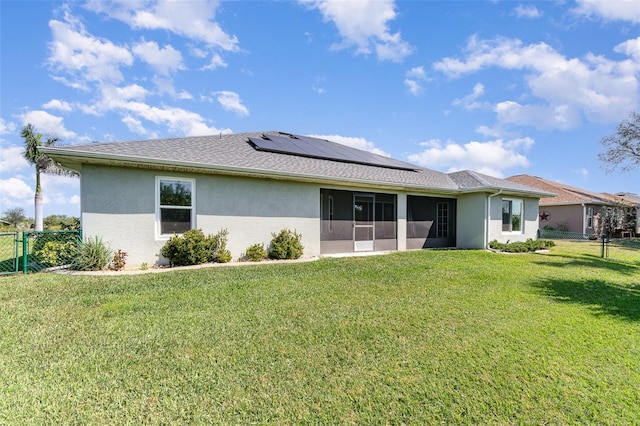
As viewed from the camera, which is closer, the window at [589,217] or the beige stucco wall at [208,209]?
the beige stucco wall at [208,209]

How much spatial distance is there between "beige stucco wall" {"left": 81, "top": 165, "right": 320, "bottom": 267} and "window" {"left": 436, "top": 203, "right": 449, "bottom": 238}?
6.92 meters

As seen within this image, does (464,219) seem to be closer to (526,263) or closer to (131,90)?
(526,263)

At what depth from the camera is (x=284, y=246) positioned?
396 inches

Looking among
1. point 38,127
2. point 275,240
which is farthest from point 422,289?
point 38,127

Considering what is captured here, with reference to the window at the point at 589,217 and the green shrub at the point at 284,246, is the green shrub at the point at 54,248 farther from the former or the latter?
the window at the point at 589,217

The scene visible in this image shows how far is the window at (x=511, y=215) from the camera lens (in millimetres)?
14595

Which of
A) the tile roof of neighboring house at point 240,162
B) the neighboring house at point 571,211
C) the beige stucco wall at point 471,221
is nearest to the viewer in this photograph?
the tile roof of neighboring house at point 240,162

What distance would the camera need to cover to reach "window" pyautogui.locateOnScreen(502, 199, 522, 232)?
14595 mm

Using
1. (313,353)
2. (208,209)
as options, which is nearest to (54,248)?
(208,209)

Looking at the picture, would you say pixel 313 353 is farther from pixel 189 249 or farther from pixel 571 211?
pixel 571 211

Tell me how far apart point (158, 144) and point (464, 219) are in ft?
45.0

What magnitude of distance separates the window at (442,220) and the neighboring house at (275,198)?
5cm

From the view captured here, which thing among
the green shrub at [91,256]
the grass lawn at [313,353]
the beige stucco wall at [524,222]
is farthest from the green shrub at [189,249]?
the beige stucco wall at [524,222]

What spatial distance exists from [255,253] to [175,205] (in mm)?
2892
